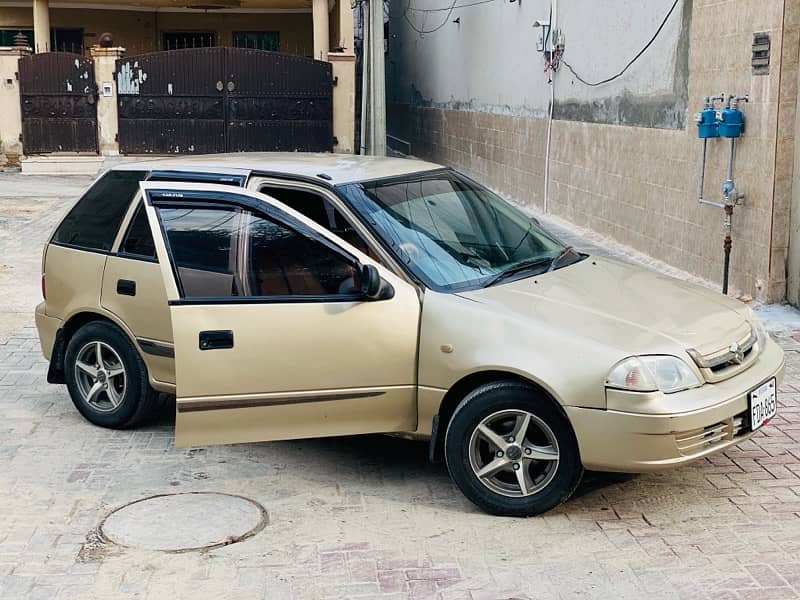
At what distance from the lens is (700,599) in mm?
4281

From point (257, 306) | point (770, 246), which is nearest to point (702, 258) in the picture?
point (770, 246)

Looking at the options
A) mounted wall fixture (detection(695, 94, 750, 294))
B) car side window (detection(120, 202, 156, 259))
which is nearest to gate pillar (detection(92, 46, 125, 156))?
mounted wall fixture (detection(695, 94, 750, 294))

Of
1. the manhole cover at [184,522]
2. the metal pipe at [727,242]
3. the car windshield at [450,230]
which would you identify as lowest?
the manhole cover at [184,522]

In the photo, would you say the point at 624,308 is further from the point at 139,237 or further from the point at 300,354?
the point at 139,237

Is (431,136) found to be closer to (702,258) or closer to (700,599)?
(702,258)

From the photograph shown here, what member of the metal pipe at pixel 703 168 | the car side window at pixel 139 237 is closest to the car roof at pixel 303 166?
the car side window at pixel 139 237

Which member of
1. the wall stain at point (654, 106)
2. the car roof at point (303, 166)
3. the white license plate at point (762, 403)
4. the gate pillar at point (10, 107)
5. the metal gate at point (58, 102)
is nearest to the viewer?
the white license plate at point (762, 403)

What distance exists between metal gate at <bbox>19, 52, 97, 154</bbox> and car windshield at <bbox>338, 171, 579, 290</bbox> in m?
15.5

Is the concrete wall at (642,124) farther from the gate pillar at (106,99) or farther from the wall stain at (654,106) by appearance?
the gate pillar at (106,99)

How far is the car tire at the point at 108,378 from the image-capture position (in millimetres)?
6371

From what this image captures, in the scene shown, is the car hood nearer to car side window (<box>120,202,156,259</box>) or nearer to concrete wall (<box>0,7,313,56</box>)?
car side window (<box>120,202,156,259</box>)

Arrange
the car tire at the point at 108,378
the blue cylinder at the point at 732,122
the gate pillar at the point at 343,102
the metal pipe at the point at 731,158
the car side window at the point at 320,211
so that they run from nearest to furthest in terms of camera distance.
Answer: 1. the car side window at the point at 320,211
2. the car tire at the point at 108,378
3. the blue cylinder at the point at 732,122
4. the metal pipe at the point at 731,158
5. the gate pillar at the point at 343,102

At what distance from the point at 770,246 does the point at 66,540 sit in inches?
250

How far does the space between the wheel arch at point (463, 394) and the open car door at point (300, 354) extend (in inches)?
6.0
